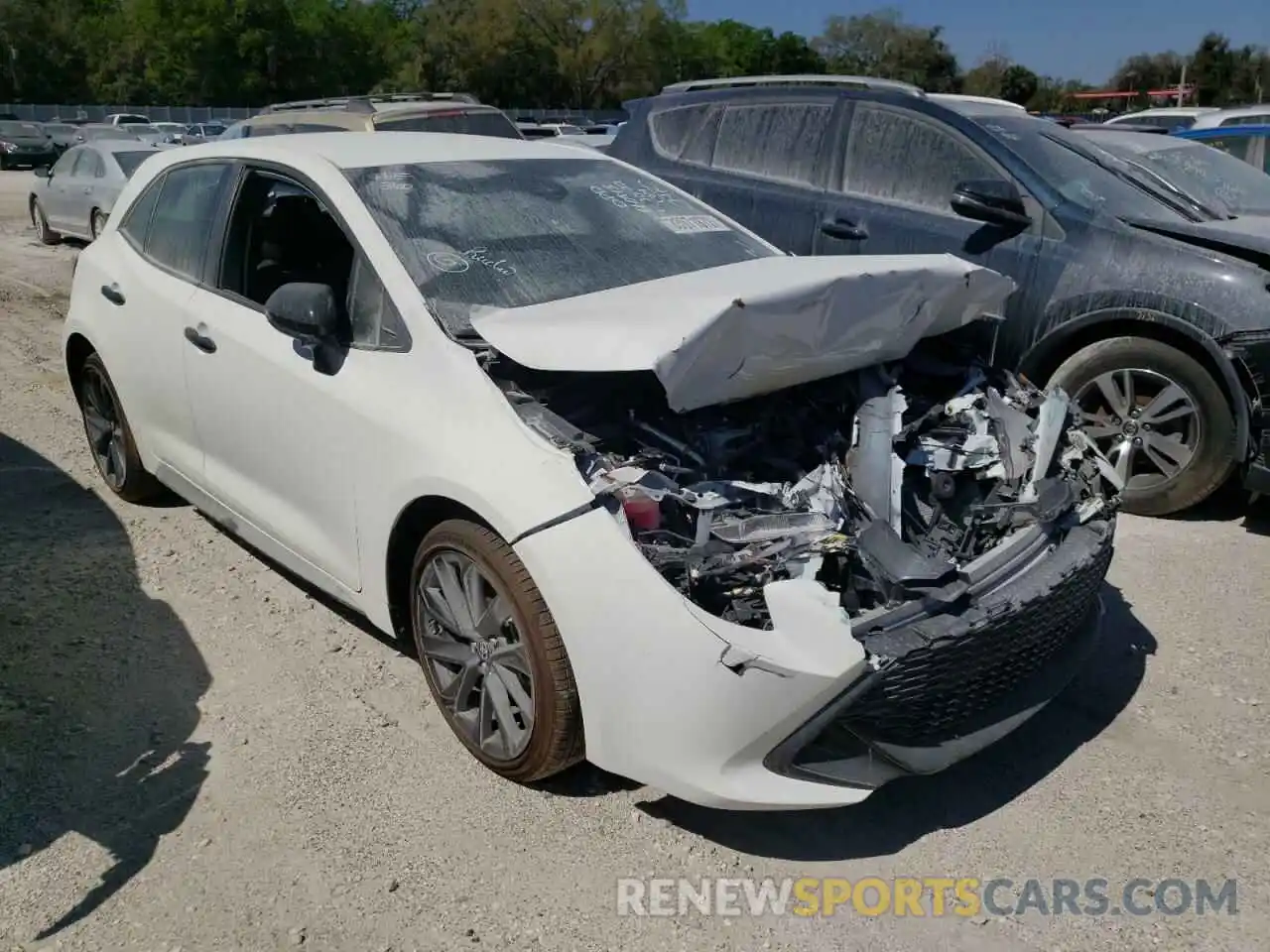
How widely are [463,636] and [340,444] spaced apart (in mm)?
742

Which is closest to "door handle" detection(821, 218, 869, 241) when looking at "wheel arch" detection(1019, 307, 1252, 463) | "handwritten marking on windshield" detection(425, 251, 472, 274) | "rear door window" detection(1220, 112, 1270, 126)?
"wheel arch" detection(1019, 307, 1252, 463)

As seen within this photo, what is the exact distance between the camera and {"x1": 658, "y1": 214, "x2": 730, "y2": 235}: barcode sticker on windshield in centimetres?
420

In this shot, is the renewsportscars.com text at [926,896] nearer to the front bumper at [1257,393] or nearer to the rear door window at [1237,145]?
the front bumper at [1257,393]

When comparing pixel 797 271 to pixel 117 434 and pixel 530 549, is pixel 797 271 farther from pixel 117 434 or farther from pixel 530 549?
pixel 117 434

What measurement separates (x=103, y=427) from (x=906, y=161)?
4.40 metres

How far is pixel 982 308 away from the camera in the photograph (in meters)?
3.93

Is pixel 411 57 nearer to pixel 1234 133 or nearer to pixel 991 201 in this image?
pixel 1234 133

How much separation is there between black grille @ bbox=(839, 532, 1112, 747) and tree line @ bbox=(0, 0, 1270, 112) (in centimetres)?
6360

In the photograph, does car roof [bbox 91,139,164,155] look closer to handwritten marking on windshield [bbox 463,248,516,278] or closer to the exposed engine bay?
handwritten marking on windshield [bbox 463,248,516,278]

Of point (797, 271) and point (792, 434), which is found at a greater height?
point (797, 271)

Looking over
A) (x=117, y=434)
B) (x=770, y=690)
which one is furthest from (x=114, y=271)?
(x=770, y=690)

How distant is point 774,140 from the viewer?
6695mm

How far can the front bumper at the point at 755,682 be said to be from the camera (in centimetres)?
259

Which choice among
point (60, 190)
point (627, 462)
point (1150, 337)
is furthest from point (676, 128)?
point (60, 190)
